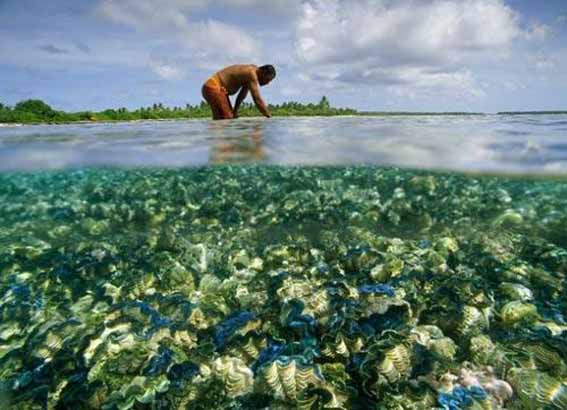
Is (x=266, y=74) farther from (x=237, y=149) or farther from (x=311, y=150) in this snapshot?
(x=311, y=150)

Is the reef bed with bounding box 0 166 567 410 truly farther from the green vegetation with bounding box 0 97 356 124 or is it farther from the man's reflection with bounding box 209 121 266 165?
the green vegetation with bounding box 0 97 356 124

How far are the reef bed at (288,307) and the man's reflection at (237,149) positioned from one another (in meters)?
3.34

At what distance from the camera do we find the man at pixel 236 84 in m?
13.4

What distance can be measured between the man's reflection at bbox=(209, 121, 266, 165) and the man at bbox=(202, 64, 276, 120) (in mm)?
1378

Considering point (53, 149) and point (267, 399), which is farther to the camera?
point (53, 149)

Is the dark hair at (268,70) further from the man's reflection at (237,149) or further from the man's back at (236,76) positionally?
the man's reflection at (237,149)

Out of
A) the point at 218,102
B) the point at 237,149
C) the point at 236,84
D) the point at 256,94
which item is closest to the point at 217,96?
the point at 218,102

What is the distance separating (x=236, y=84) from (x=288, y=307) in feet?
36.1

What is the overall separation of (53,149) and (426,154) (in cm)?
1066

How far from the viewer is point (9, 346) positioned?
4.27 meters

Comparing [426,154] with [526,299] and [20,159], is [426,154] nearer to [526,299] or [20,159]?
[526,299]

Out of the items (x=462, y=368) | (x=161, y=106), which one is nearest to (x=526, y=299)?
(x=462, y=368)

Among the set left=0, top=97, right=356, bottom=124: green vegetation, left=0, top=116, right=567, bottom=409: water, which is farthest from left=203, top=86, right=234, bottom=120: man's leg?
left=0, top=97, right=356, bottom=124: green vegetation

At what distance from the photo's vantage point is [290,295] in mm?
4629
